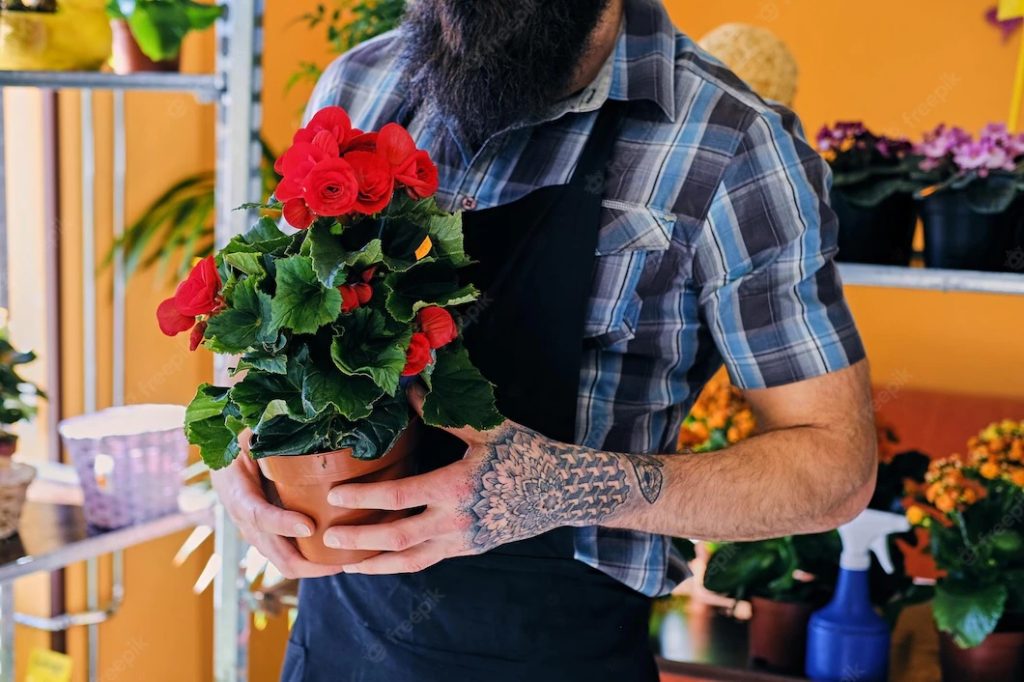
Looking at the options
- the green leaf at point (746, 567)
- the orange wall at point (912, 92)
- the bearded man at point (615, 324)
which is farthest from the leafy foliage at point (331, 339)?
the orange wall at point (912, 92)

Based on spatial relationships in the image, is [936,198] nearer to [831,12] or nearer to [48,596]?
[831,12]

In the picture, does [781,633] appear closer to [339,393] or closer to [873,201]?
[873,201]

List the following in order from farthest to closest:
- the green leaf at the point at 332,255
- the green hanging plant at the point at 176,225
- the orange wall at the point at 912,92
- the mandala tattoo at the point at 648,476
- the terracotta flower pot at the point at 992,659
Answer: the orange wall at the point at 912,92 < the green hanging plant at the point at 176,225 < the terracotta flower pot at the point at 992,659 < the mandala tattoo at the point at 648,476 < the green leaf at the point at 332,255

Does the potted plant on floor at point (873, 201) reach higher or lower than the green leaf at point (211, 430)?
higher

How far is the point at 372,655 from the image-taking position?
3.94 feet

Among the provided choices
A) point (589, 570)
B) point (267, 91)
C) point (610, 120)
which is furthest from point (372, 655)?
point (267, 91)

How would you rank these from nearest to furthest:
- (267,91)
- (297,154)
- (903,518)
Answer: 1. (297,154)
2. (903,518)
3. (267,91)

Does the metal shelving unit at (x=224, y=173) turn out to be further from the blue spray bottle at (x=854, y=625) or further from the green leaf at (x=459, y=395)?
the blue spray bottle at (x=854, y=625)

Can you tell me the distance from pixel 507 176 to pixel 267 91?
182cm

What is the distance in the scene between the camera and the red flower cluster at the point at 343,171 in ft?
2.82

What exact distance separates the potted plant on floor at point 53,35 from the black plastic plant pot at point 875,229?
107 centimetres

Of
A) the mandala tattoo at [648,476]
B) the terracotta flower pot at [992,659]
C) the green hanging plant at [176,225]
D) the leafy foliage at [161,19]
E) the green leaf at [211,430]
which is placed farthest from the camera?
the green hanging plant at [176,225]

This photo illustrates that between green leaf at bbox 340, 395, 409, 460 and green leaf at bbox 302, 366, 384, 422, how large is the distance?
32 mm

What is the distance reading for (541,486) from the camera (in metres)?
1.02
